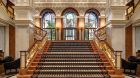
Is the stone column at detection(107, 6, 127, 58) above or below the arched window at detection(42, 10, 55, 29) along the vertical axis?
below

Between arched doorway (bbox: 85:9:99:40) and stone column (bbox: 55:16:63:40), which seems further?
arched doorway (bbox: 85:9:99:40)

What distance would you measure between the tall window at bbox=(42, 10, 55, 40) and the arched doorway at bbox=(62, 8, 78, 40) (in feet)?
3.22

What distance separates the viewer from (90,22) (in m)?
24.0

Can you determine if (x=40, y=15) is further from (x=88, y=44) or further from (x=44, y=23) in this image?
(x=88, y=44)

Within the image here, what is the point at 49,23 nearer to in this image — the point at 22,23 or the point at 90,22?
the point at 90,22

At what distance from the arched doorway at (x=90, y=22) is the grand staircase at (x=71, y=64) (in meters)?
9.39

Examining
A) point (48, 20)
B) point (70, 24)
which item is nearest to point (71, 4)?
point (70, 24)

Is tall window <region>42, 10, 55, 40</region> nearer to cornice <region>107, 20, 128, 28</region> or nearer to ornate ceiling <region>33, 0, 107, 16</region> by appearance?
ornate ceiling <region>33, 0, 107, 16</region>

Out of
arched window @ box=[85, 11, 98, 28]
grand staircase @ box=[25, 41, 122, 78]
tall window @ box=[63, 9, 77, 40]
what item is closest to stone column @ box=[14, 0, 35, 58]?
grand staircase @ box=[25, 41, 122, 78]

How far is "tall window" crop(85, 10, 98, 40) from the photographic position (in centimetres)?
2366

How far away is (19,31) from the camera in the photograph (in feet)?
41.2

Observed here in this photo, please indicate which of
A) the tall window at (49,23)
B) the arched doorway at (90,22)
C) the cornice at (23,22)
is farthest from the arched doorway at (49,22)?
the cornice at (23,22)

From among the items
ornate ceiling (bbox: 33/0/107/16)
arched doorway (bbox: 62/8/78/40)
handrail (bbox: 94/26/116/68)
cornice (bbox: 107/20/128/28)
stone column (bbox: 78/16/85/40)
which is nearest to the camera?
handrail (bbox: 94/26/116/68)

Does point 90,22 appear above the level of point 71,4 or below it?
below
